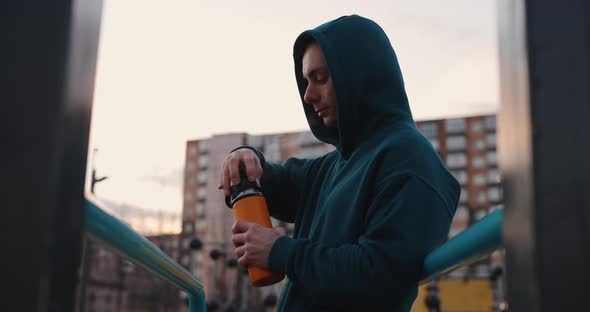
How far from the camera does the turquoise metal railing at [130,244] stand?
0.56 meters

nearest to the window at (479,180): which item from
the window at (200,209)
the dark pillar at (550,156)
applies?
the window at (200,209)

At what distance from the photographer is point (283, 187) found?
130cm

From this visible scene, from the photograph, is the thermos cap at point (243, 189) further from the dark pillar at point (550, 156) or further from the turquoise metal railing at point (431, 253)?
the dark pillar at point (550, 156)

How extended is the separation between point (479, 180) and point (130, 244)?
44.0 metres

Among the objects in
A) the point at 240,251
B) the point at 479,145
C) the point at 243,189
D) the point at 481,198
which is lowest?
the point at 240,251

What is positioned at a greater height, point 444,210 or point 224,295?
point 444,210

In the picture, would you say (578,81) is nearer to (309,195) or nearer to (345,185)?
(345,185)

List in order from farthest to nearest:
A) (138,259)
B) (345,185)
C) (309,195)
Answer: (309,195)
(345,185)
(138,259)

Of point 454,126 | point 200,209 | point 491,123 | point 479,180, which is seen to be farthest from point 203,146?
point 491,123

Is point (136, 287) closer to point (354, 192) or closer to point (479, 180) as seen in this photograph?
point (479, 180)

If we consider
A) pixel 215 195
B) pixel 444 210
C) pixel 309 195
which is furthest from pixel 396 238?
pixel 215 195

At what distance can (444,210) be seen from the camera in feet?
2.91

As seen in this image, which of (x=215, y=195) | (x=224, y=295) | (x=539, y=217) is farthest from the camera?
(x=215, y=195)

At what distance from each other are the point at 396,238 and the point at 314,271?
0.13m
